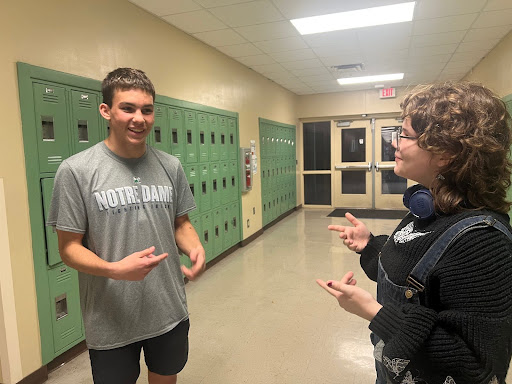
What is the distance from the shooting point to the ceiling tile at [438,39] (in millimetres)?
4172

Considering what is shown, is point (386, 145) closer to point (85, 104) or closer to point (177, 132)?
point (177, 132)

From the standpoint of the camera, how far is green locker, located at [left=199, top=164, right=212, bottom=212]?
418 centimetres

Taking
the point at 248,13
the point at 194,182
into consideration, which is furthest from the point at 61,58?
the point at 194,182

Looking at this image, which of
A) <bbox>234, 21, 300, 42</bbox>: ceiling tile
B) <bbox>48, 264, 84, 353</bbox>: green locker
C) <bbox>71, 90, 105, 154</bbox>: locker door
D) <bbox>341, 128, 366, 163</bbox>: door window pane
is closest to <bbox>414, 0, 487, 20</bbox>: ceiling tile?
<bbox>234, 21, 300, 42</bbox>: ceiling tile

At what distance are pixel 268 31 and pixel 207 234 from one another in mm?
2417

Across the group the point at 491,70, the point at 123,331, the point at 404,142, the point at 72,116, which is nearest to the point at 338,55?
the point at 491,70

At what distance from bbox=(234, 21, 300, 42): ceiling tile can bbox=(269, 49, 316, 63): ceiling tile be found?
673 mm

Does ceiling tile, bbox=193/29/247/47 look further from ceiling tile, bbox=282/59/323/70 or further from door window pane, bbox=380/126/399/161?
door window pane, bbox=380/126/399/161

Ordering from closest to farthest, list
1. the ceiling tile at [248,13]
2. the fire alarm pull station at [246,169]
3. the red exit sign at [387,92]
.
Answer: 1. the ceiling tile at [248,13]
2. the fire alarm pull station at [246,169]
3. the red exit sign at [387,92]

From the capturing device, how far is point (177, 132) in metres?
3.67

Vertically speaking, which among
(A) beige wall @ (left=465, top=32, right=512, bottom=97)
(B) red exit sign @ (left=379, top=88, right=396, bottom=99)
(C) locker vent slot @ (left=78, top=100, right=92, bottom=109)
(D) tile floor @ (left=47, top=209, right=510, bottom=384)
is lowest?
(D) tile floor @ (left=47, top=209, right=510, bottom=384)

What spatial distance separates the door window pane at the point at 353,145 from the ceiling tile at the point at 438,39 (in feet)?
12.3

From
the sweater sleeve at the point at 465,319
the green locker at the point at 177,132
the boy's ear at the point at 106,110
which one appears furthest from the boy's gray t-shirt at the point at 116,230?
the green locker at the point at 177,132

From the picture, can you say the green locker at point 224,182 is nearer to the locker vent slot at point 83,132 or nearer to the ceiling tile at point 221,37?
the ceiling tile at point 221,37
